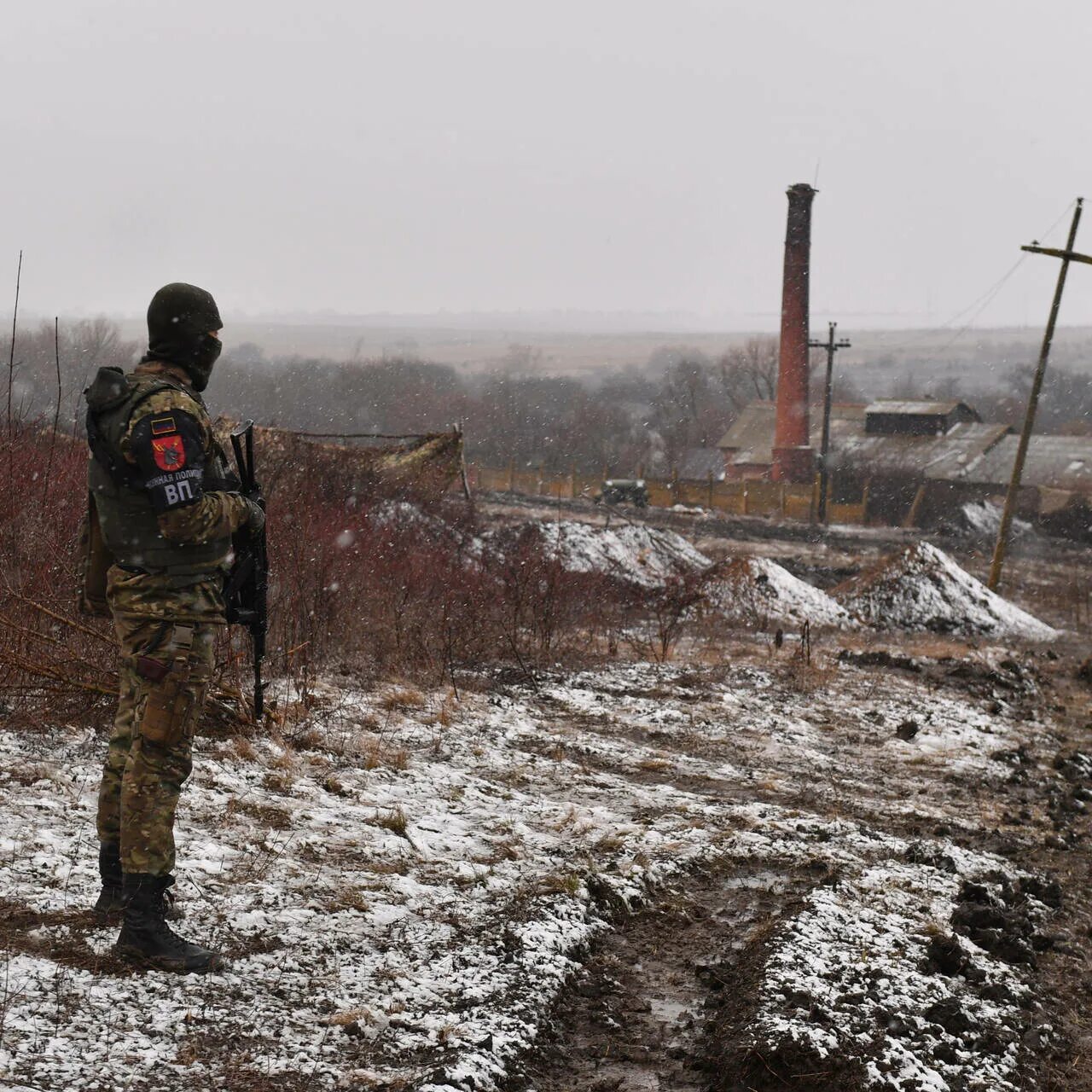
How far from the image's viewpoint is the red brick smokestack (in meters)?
40.1

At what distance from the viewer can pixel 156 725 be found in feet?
11.1

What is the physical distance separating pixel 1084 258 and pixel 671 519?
52.3 feet

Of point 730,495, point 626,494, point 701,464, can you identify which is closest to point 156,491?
point 626,494

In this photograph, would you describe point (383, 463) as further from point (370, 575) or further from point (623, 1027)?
point (623, 1027)

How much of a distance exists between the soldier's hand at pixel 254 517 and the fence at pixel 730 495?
32.7 meters

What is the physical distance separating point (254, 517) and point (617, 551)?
14409 mm

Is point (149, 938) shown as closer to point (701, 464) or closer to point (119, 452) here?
point (119, 452)

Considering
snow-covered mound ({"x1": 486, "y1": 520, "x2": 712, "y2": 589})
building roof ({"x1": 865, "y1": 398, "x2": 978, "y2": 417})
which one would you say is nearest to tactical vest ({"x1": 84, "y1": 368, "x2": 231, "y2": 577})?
snow-covered mound ({"x1": 486, "y1": 520, "x2": 712, "y2": 589})

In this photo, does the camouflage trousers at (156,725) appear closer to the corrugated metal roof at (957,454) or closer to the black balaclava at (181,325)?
the black balaclava at (181,325)

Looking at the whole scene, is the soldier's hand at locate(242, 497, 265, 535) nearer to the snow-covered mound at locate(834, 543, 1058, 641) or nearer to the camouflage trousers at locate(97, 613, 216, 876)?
the camouflage trousers at locate(97, 613, 216, 876)

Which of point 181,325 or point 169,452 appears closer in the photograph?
point 169,452

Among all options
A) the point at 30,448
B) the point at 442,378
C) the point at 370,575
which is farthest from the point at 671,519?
the point at 442,378

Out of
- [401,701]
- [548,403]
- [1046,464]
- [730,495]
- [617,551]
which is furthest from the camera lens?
[548,403]

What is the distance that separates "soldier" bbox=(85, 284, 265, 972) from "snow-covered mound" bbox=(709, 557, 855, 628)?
1216 cm
